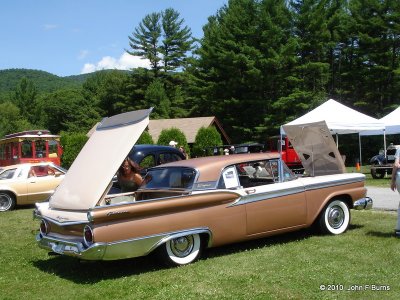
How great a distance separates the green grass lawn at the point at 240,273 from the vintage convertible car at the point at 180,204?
1.13 ft

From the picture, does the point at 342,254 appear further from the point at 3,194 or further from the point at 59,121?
the point at 59,121

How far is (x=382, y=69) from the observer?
41.3 metres

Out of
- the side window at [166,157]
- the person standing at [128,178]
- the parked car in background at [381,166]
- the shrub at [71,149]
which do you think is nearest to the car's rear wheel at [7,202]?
the side window at [166,157]

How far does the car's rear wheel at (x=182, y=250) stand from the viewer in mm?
6547

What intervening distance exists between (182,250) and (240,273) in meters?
0.96

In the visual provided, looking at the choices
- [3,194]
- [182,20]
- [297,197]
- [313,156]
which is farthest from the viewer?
[182,20]

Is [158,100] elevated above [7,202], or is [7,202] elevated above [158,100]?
[158,100]

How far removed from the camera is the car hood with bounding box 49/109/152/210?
6371 mm

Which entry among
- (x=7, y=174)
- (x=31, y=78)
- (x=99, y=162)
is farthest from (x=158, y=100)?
(x=31, y=78)

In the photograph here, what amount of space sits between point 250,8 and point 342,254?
4141 centimetres

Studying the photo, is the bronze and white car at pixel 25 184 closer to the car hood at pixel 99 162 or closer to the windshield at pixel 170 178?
the windshield at pixel 170 178

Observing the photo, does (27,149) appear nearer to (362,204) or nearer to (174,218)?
(362,204)

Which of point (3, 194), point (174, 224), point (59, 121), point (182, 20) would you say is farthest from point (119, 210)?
point (59, 121)

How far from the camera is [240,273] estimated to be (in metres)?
6.16
